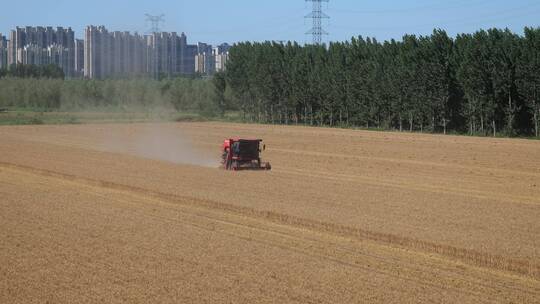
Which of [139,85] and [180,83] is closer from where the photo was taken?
[139,85]

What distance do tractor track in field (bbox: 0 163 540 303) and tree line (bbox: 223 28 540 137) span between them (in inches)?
1520

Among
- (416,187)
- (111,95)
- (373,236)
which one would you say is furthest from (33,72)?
(373,236)

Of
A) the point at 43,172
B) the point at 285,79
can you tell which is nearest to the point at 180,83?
the point at 285,79

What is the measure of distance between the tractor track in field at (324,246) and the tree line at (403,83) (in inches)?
1520

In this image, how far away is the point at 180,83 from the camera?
85000mm

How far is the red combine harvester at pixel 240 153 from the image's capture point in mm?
29062

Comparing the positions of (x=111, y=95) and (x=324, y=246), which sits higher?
(x=111, y=95)

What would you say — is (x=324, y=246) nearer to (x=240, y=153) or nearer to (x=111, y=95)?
(x=240, y=153)

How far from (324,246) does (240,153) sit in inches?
585

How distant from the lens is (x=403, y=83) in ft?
209

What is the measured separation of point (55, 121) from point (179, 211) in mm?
60154

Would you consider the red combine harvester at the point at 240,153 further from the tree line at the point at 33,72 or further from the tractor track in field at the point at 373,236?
the tree line at the point at 33,72

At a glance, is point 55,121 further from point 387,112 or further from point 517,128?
point 517,128

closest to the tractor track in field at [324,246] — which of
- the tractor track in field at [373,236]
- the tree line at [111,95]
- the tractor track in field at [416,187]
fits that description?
the tractor track in field at [373,236]
